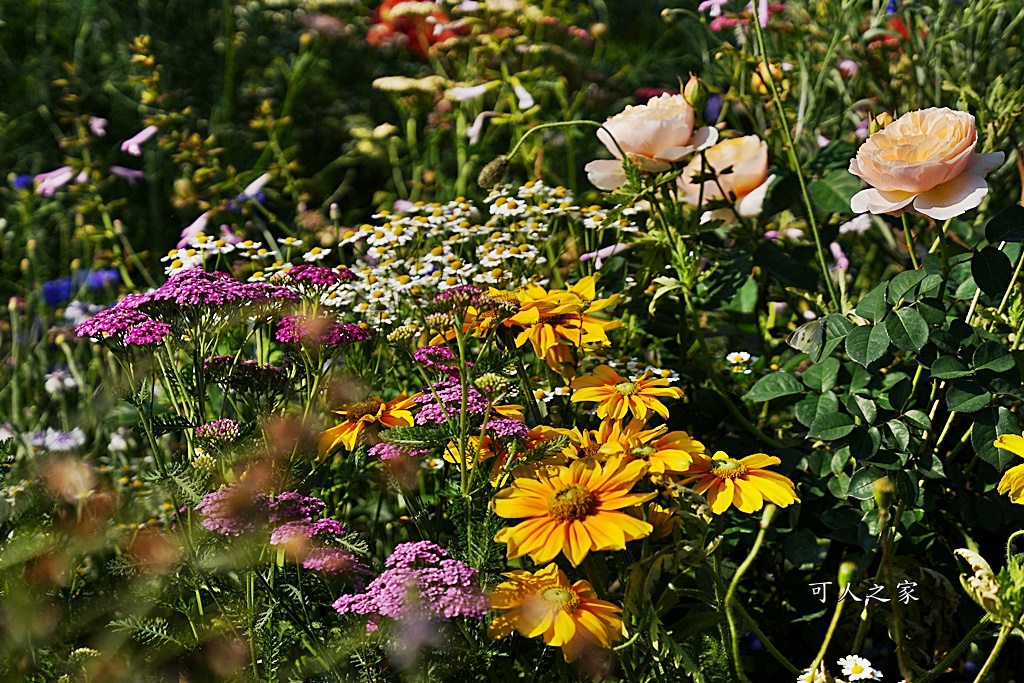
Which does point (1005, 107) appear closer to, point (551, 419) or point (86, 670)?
point (551, 419)

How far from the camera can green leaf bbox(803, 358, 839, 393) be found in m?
1.19

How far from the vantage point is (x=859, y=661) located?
93 cm

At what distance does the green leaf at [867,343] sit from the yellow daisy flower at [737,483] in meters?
0.20

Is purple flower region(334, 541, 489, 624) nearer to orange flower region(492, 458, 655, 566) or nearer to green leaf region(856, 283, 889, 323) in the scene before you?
orange flower region(492, 458, 655, 566)

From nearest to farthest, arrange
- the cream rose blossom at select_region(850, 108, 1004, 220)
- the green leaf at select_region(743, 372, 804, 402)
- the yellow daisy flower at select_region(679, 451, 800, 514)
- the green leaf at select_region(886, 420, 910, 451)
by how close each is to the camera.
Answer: the yellow daisy flower at select_region(679, 451, 800, 514) → the cream rose blossom at select_region(850, 108, 1004, 220) → the green leaf at select_region(886, 420, 910, 451) → the green leaf at select_region(743, 372, 804, 402)

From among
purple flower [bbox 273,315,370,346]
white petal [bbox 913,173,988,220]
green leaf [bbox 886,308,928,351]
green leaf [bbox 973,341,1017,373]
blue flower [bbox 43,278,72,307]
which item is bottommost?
blue flower [bbox 43,278,72,307]

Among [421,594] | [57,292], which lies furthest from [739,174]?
[57,292]

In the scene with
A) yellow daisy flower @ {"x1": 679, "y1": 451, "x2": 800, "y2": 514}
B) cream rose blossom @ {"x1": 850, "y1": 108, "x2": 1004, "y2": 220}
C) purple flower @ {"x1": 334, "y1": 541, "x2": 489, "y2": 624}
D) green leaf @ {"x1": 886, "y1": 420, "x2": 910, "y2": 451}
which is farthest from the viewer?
green leaf @ {"x1": 886, "y1": 420, "x2": 910, "y2": 451}

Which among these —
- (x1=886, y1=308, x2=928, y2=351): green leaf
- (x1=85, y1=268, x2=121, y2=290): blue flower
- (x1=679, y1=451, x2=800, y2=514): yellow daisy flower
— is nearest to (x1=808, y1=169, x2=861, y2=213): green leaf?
(x1=886, y1=308, x2=928, y2=351): green leaf

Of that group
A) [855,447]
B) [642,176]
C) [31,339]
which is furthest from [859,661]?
[31,339]

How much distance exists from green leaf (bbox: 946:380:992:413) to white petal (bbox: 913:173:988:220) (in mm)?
212

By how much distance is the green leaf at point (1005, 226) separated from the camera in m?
1.02

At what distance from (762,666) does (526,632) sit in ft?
1.81

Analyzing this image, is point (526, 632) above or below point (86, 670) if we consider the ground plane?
above
